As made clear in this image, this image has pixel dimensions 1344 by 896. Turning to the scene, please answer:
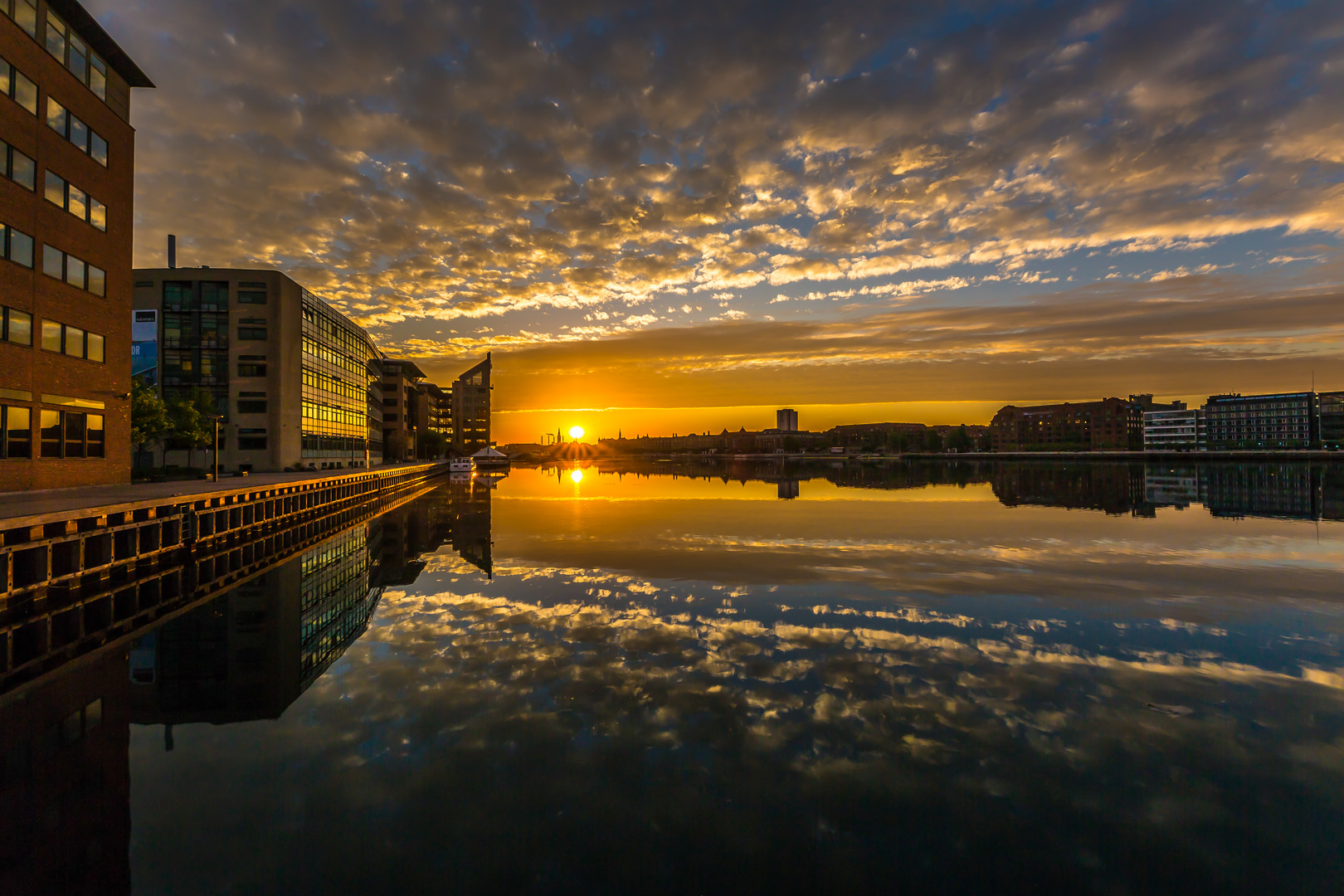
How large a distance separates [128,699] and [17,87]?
113 ft

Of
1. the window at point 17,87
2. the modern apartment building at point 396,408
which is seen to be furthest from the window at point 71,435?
the modern apartment building at point 396,408

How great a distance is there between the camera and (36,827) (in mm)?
8117

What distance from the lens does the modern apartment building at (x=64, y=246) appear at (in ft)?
98.0

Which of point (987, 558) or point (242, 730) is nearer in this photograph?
point (242, 730)

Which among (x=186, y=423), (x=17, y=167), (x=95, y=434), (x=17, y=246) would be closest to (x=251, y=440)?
(x=186, y=423)

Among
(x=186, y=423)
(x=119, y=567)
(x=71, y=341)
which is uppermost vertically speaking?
(x=71, y=341)

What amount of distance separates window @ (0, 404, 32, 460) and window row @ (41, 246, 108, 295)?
7.28 m

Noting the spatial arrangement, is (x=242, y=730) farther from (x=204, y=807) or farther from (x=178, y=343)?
(x=178, y=343)

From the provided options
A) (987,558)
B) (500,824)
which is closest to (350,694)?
(500,824)

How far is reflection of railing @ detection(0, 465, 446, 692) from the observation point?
16.3m

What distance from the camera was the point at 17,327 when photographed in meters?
30.2

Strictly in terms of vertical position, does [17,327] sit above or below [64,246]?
below

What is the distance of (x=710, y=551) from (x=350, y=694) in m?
17.5

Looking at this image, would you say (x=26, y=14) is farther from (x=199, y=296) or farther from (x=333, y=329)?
(x=333, y=329)
